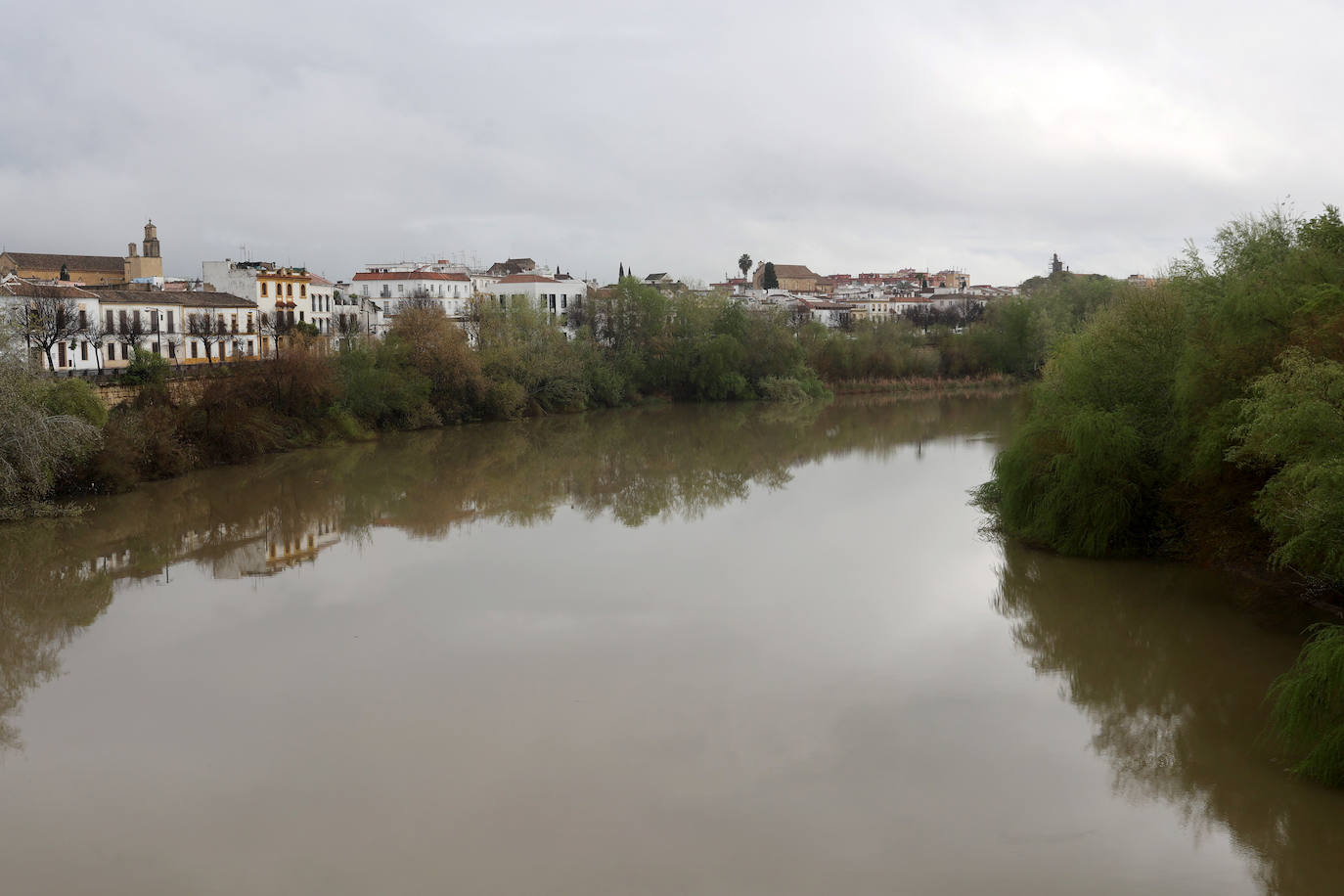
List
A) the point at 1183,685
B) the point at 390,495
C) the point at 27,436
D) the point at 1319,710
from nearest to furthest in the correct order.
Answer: the point at 1319,710 → the point at 1183,685 → the point at 27,436 → the point at 390,495

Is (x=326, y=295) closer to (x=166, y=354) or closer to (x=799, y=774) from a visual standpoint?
(x=166, y=354)

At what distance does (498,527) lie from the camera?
2456 centimetres

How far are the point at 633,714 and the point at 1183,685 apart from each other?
655 cm

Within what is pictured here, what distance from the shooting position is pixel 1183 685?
1404 centimetres

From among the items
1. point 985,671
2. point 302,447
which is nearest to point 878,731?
point 985,671

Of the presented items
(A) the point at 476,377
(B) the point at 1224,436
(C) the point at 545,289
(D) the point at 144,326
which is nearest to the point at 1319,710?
(B) the point at 1224,436

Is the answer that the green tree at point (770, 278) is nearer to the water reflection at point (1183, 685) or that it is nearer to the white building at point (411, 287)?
the white building at point (411, 287)

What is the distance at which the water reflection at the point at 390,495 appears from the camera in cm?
1939

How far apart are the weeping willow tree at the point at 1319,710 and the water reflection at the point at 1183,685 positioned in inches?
9.1

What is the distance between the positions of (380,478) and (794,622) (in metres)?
17.8

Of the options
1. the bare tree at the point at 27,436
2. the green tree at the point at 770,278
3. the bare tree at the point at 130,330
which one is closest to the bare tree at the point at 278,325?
the bare tree at the point at 130,330

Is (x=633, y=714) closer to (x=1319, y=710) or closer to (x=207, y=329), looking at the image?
(x=1319, y=710)

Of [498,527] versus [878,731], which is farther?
[498,527]

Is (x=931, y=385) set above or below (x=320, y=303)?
below
